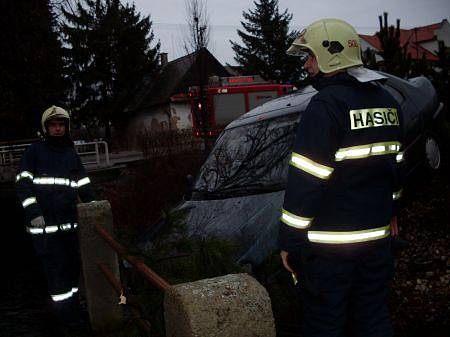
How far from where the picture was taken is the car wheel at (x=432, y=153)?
520 centimetres

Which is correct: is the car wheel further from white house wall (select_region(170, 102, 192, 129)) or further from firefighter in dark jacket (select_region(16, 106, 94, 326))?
white house wall (select_region(170, 102, 192, 129))

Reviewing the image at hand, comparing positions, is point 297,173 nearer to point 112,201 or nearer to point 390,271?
point 390,271

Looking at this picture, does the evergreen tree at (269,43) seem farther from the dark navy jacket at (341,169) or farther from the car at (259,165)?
the dark navy jacket at (341,169)

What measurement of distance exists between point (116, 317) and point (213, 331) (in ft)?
8.05

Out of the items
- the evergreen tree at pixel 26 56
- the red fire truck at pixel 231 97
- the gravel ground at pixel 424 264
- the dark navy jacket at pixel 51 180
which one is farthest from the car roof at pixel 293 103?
the red fire truck at pixel 231 97

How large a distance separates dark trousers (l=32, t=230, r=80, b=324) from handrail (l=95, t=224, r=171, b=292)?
0.63 metres

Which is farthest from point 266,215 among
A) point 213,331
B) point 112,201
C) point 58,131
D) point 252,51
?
point 252,51

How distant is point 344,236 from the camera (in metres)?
2.10

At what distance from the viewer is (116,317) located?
3.83 meters

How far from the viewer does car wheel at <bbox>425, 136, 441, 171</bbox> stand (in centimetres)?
520

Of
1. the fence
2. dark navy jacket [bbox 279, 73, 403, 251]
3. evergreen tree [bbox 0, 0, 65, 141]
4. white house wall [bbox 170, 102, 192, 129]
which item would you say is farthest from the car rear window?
white house wall [bbox 170, 102, 192, 129]

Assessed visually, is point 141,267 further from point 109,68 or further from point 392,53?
point 109,68

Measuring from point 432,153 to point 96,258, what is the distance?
3874mm

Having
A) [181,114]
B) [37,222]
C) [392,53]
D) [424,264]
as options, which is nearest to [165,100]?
[181,114]
